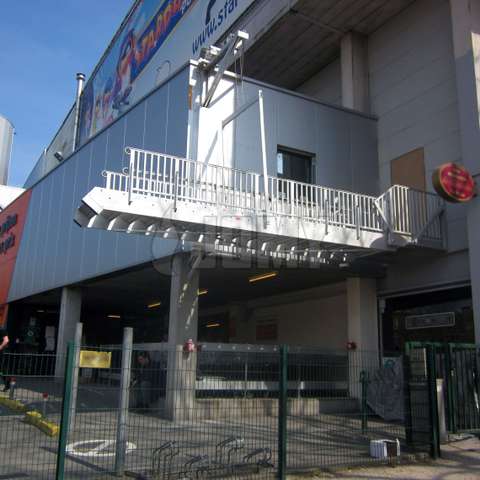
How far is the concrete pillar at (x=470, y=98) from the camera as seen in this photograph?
13398mm

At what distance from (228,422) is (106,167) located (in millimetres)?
11899

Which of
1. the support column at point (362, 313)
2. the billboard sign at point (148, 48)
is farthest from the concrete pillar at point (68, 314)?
the support column at point (362, 313)

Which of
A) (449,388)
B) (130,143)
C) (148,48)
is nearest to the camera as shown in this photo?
(449,388)

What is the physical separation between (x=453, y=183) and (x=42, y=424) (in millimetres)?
9970

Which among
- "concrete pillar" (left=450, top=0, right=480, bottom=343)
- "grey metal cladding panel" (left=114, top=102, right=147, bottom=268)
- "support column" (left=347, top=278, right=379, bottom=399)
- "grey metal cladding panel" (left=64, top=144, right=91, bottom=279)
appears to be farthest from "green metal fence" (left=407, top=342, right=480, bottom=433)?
"grey metal cladding panel" (left=64, top=144, right=91, bottom=279)

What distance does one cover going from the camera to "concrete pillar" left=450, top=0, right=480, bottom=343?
1340 centimetres

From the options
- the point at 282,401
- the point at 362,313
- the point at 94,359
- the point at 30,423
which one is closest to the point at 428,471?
the point at 282,401

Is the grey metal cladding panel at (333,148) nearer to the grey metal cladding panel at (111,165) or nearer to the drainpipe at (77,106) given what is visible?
the grey metal cladding panel at (111,165)

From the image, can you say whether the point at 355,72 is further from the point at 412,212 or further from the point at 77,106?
the point at 77,106

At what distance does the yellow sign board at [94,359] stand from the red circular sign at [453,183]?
8.53 metres

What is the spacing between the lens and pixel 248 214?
11.6 metres

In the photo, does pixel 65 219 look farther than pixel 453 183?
Yes

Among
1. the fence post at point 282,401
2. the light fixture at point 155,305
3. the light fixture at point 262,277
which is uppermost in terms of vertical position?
the light fixture at point 155,305

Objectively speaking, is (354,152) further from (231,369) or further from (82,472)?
(82,472)
